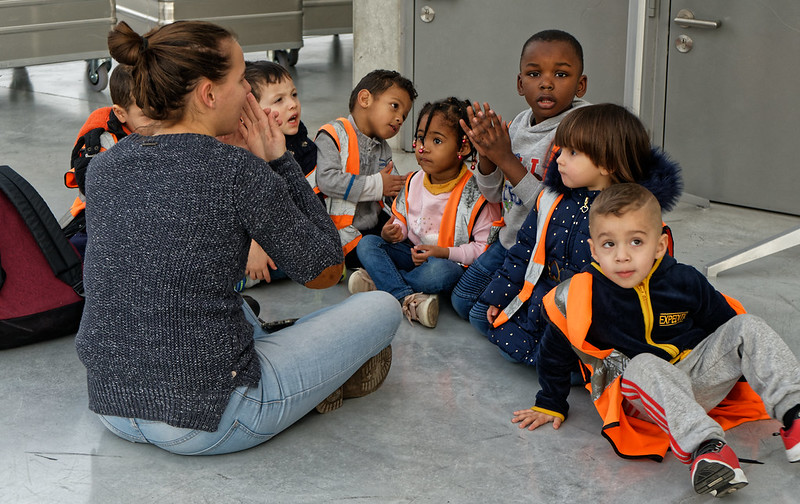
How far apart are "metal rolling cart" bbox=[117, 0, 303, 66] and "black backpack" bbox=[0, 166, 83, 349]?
4570mm

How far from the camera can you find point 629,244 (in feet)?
7.90

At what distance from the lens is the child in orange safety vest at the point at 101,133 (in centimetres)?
334

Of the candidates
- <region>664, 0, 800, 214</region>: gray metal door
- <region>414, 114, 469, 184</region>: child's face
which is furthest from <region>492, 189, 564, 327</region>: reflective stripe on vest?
<region>664, 0, 800, 214</region>: gray metal door

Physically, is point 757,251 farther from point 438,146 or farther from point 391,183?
point 391,183

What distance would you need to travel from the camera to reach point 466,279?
11.0 feet

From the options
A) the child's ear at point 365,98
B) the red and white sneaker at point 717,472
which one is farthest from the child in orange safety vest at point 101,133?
the red and white sneaker at point 717,472

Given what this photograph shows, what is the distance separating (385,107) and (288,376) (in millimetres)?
1482

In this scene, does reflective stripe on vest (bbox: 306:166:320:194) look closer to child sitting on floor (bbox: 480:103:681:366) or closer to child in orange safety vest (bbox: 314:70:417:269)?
child in orange safety vest (bbox: 314:70:417:269)

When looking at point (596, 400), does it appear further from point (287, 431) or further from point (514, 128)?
point (514, 128)

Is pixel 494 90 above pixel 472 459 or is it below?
above

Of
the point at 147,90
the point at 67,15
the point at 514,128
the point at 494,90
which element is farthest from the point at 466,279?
the point at 67,15

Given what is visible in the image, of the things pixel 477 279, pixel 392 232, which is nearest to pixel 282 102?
pixel 392 232

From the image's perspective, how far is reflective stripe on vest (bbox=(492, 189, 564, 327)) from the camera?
2.93 meters

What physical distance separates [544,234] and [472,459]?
0.81 meters
